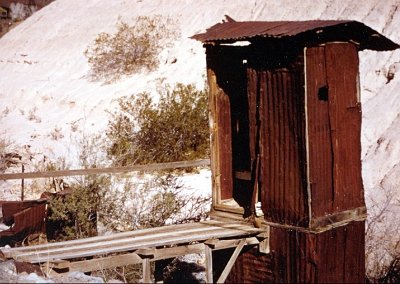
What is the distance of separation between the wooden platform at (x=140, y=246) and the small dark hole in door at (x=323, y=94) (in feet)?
5.95

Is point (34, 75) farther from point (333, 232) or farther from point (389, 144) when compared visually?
point (333, 232)

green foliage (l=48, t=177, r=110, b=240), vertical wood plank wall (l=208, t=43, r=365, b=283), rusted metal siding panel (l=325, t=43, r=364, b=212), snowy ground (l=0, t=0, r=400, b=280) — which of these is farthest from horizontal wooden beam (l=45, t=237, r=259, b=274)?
snowy ground (l=0, t=0, r=400, b=280)

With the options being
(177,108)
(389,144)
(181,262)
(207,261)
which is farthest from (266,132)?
(177,108)

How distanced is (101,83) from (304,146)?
2008cm

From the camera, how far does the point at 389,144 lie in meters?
14.0

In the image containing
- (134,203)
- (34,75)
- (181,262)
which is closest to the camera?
(181,262)

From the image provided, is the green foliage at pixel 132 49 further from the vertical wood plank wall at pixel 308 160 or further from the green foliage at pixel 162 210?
the vertical wood plank wall at pixel 308 160

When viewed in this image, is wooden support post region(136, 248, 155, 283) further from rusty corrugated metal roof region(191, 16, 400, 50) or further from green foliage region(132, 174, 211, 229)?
green foliage region(132, 174, 211, 229)

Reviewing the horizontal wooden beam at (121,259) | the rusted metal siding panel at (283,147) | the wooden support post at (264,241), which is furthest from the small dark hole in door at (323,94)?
the horizontal wooden beam at (121,259)

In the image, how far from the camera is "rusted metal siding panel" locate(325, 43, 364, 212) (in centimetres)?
710

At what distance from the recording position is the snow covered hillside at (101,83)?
1550cm

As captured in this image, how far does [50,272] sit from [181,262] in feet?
13.9

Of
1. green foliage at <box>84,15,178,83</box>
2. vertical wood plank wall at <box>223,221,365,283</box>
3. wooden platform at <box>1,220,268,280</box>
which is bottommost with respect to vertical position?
vertical wood plank wall at <box>223,221,365,283</box>

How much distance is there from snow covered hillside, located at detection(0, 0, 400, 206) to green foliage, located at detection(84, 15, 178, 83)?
52cm
